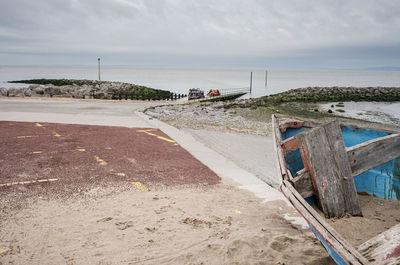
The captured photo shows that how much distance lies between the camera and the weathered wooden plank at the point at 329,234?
2.61 meters

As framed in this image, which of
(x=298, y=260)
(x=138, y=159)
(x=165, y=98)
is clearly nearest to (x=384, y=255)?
(x=298, y=260)

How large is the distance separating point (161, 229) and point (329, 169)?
8.88 ft

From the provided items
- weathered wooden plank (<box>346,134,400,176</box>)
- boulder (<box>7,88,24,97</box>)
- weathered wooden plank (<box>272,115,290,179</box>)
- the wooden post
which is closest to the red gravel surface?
weathered wooden plank (<box>272,115,290,179</box>)

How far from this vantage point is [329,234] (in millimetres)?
2949

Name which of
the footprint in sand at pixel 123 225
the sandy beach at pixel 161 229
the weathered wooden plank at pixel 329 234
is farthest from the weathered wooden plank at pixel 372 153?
the footprint in sand at pixel 123 225

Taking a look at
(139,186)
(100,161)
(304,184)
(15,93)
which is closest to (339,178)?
(304,184)

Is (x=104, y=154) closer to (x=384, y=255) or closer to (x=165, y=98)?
(x=384, y=255)

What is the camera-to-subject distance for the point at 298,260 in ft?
13.1

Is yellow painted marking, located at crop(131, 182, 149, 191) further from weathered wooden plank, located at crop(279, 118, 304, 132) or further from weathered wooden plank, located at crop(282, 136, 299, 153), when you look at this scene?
weathered wooden plank, located at crop(279, 118, 304, 132)

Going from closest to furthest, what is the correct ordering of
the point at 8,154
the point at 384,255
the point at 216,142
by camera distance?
the point at 384,255
the point at 8,154
the point at 216,142

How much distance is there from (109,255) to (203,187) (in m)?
2.99

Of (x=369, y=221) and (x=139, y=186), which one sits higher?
(x=369, y=221)

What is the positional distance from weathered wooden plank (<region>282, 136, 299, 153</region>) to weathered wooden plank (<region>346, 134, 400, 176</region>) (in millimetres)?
783

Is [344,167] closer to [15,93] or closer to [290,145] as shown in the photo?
[290,145]
